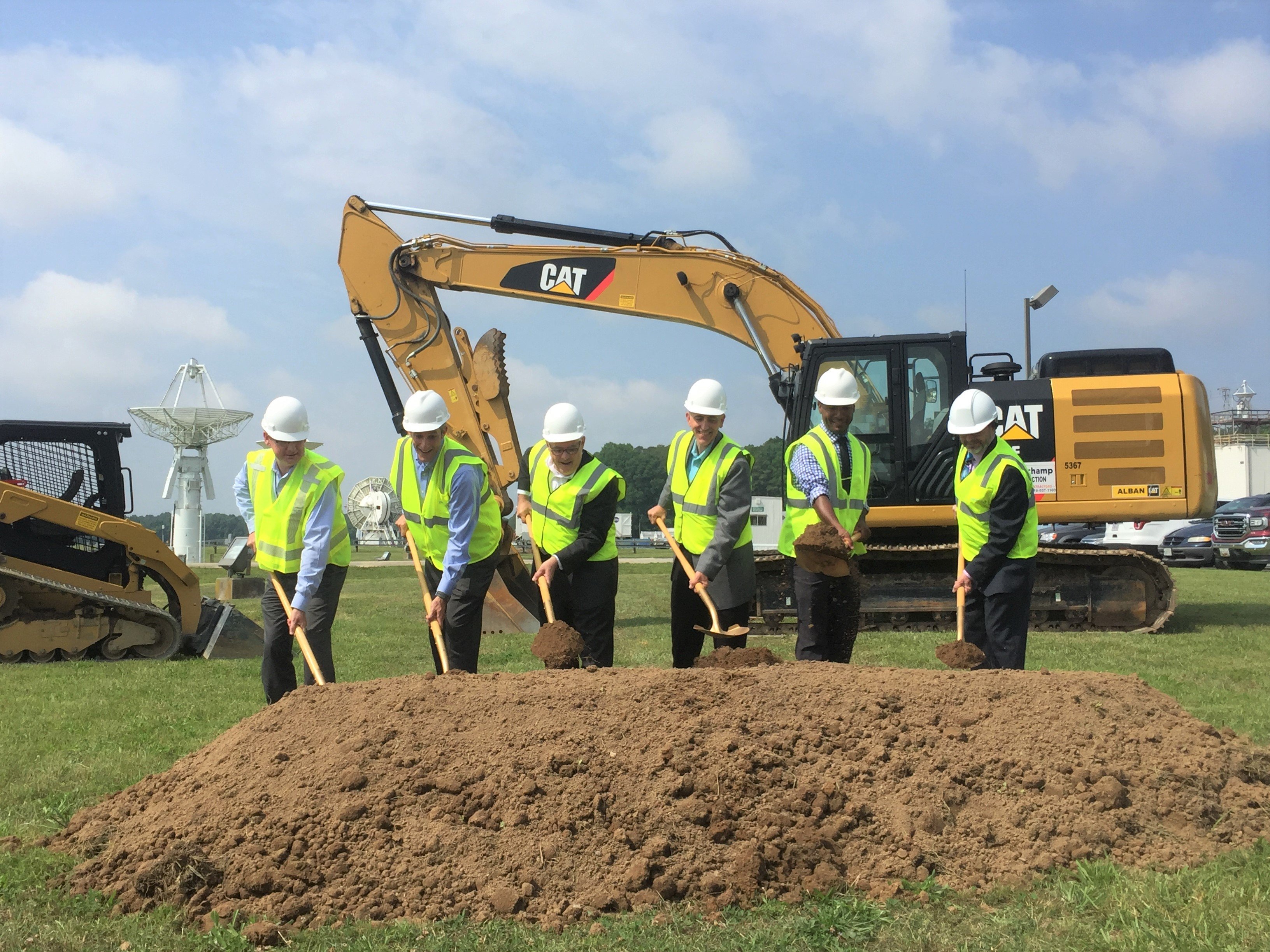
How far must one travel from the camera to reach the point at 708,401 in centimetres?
635

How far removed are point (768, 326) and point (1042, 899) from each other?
8.47 metres

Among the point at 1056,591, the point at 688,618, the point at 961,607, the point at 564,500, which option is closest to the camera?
the point at 564,500

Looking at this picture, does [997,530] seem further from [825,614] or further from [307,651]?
[307,651]

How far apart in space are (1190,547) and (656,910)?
2359cm

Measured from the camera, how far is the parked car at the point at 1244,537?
2277cm

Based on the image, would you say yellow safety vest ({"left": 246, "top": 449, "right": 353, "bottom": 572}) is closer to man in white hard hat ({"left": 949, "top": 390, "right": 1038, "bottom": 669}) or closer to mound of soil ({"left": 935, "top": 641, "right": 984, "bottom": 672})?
mound of soil ({"left": 935, "top": 641, "right": 984, "bottom": 672})

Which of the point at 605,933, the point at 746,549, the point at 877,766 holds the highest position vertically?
the point at 746,549

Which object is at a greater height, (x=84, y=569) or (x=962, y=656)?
(x=84, y=569)

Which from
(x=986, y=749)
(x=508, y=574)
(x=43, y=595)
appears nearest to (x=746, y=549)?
(x=986, y=749)

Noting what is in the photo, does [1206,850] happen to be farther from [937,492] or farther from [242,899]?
[937,492]

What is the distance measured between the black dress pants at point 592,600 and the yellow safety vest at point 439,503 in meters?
0.49

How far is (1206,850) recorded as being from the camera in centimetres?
411

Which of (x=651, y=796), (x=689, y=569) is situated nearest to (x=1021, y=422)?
(x=689, y=569)

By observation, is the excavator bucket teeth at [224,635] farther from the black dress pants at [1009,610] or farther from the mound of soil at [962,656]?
the black dress pants at [1009,610]
